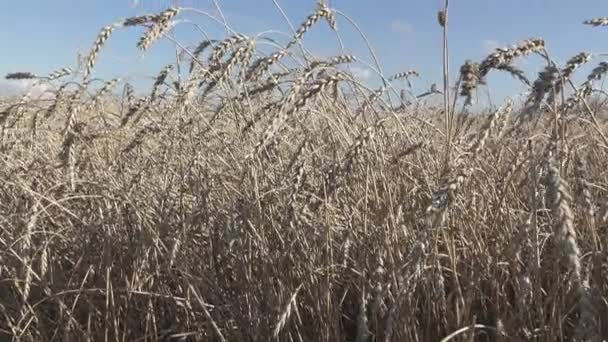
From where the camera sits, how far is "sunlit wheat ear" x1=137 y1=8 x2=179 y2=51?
5.97 ft

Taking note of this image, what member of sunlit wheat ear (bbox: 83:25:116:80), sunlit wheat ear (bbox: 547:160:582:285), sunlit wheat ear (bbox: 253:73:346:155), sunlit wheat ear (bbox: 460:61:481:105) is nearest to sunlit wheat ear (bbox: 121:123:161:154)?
sunlit wheat ear (bbox: 83:25:116:80)

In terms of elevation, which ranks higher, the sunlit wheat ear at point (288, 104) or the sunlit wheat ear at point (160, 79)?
the sunlit wheat ear at point (160, 79)

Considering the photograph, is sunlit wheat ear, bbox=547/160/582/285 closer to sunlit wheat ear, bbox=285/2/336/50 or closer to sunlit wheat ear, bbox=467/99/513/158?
sunlit wheat ear, bbox=467/99/513/158

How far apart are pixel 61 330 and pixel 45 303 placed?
0.60 feet

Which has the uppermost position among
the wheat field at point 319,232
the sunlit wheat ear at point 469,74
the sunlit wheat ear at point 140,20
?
the sunlit wheat ear at point 140,20

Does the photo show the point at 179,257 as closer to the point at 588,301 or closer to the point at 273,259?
the point at 273,259

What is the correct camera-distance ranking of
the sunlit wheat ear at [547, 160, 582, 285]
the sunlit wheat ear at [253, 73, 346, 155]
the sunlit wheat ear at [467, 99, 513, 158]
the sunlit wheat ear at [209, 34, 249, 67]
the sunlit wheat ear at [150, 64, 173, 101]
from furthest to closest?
1. the sunlit wheat ear at [150, 64, 173, 101]
2. the sunlit wheat ear at [209, 34, 249, 67]
3. the sunlit wheat ear at [253, 73, 346, 155]
4. the sunlit wheat ear at [467, 99, 513, 158]
5. the sunlit wheat ear at [547, 160, 582, 285]

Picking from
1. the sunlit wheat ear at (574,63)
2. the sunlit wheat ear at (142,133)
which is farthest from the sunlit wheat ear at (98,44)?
the sunlit wheat ear at (574,63)

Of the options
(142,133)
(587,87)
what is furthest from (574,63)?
(142,133)

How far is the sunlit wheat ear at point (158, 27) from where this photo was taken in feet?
5.97

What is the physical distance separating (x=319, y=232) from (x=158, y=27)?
2.43 ft

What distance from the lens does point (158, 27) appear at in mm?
1826

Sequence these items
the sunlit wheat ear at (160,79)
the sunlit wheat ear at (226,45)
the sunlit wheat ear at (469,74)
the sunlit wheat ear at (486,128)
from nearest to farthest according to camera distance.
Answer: the sunlit wheat ear at (486,128) < the sunlit wheat ear at (469,74) < the sunlit wheat ear at (226,45) < the sunlit wheat ear at (160,79)

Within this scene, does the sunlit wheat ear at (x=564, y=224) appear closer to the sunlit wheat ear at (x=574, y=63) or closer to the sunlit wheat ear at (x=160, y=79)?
the sunlit wheat ear at (x=574, y=63)
